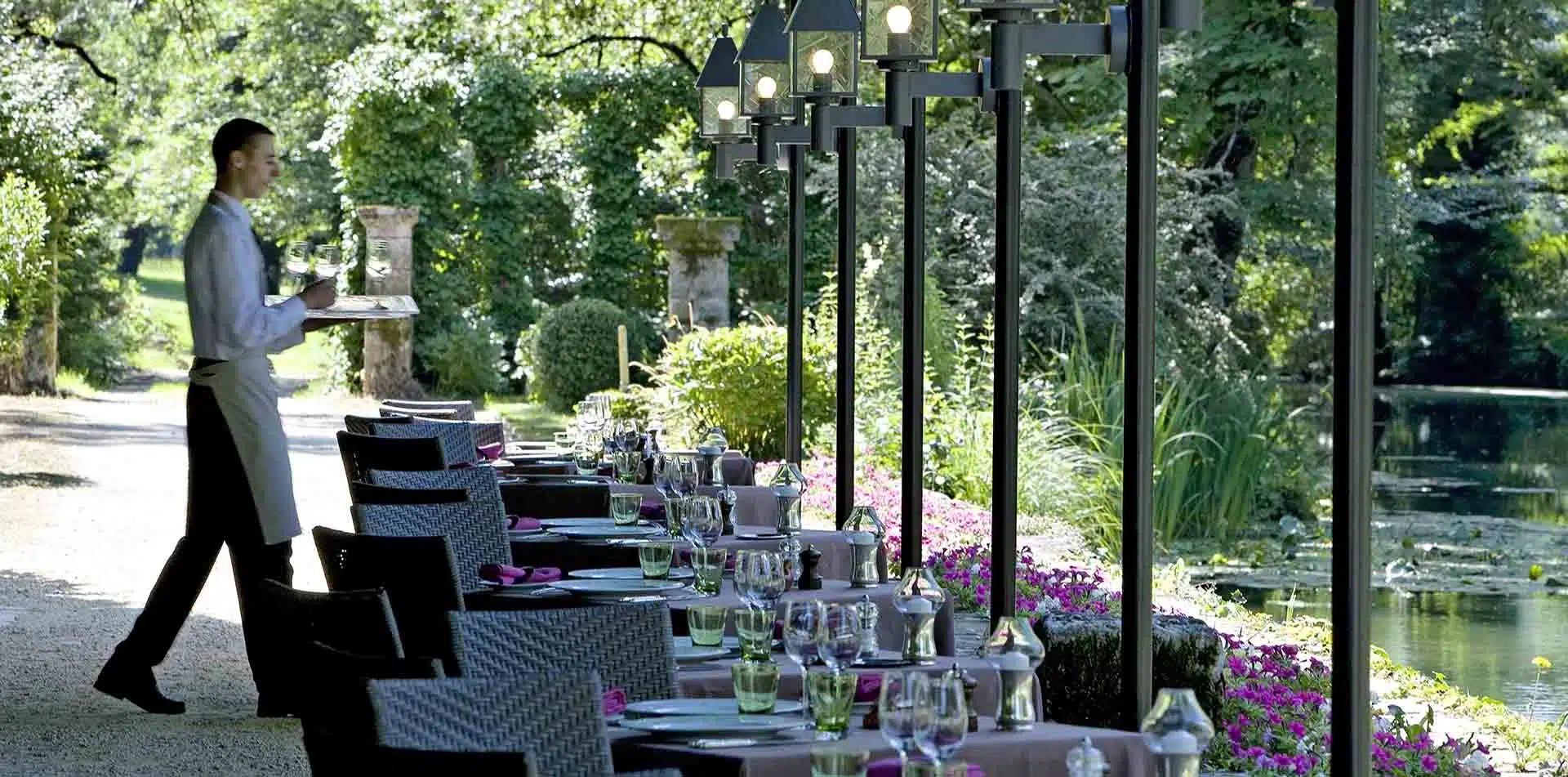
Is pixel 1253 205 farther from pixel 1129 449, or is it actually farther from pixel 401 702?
pixel 401 702

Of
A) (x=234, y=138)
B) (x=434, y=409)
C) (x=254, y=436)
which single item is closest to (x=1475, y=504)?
(x=434, y=409)

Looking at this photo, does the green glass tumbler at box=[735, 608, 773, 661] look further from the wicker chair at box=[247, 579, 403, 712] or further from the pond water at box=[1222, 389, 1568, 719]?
the pond water at box=[1222, 389, 1568, 719]

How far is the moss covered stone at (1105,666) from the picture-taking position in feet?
20.6

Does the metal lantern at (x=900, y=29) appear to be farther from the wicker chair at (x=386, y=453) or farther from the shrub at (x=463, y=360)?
the shrub at (x=463, y=360)

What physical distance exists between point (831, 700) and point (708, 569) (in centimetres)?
157

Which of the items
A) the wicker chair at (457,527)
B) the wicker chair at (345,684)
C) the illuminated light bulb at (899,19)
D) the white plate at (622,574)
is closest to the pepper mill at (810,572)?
the white plate at (622,574)

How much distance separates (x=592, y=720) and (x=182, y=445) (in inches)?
635

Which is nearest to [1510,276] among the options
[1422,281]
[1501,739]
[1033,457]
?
[1422,281]

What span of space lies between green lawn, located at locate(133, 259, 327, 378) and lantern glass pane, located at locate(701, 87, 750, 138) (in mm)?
13254

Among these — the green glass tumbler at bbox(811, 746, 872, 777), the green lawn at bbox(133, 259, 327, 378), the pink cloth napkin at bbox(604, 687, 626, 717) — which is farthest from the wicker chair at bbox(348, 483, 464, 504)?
the green lawn at bbox(133, 259, 327, 378)

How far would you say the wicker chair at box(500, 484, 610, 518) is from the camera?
7.84m

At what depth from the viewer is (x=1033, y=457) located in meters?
12.9

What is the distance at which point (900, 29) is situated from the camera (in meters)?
5.85

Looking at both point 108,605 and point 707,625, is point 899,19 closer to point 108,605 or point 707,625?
point 707,625
